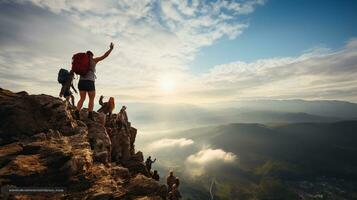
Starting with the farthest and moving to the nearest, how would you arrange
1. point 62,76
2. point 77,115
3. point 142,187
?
point 77,115 → point 62,76 → point 142,187

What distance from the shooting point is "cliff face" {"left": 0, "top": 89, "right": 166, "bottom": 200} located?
14844 millimetres

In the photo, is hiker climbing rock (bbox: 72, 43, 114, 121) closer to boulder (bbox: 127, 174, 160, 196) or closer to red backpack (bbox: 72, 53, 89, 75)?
red backpack (bbox: 72, 53, 89, 75)

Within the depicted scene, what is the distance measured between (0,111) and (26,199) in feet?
31.8

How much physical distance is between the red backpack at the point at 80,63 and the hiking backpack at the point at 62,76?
3.26 m

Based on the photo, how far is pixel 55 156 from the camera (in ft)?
54.5

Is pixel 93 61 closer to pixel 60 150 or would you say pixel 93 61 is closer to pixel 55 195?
pixel 60 150

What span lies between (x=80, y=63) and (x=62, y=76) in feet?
12.7

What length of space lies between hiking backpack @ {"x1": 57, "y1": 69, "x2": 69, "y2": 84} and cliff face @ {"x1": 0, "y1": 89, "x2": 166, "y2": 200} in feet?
5.74

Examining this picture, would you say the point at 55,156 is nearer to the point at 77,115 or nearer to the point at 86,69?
the point at 86,69

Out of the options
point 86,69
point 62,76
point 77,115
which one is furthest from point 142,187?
point 62,76

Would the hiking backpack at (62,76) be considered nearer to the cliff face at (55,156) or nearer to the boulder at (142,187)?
the cliff face at (55,156)

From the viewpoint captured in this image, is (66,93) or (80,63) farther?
(66,93)

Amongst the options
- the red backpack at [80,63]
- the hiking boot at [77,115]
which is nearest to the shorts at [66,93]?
the hiking boot at [77,115]

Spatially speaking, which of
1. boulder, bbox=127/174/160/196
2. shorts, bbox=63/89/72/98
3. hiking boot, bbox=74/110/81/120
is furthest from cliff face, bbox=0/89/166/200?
shorts, bbox=63/89/72/98
